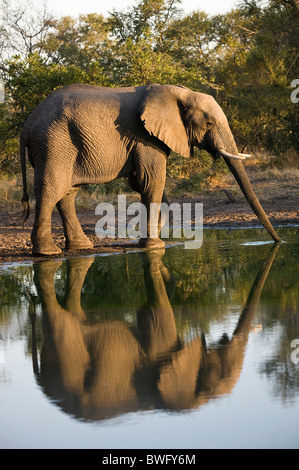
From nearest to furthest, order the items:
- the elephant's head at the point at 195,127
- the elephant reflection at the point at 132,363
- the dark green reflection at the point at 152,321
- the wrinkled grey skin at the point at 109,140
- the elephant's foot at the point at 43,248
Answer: the elephant reflection at the point at 132,363 → the dark green reflection at the point at 152,321 → the wrinkled grey skin at the point at 109,140 → the elephant's foot at the point at 43,248 → the elephant's head at the point at 195,127

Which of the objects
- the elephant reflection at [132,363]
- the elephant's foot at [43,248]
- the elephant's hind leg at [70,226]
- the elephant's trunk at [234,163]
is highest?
the elephant's trunk at [234,163]

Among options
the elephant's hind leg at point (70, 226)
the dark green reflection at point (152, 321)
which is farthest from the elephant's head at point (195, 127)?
the elephant's hind leg at point (70, 226)

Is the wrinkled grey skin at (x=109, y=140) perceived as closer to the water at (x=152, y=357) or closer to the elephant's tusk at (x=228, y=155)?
the elephant's tusk at (x=228, y=155)

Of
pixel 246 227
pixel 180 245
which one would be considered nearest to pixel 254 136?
pixel 246 227

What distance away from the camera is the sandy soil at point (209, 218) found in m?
9.98

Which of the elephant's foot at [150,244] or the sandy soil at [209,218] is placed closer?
the elephant's foot at [150,244]

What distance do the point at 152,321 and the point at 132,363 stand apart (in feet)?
3.97

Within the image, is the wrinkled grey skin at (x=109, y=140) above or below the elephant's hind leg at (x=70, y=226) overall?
above

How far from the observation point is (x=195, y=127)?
980 cm

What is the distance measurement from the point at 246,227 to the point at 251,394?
7.97m

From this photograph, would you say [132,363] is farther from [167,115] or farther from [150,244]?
[167,115]

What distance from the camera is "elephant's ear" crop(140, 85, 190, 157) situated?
9367 millimetres

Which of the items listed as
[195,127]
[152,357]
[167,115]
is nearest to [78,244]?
[167,115]

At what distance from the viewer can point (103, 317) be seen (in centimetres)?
594
